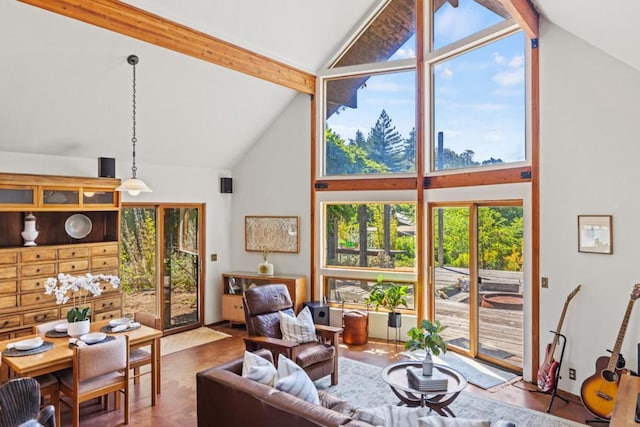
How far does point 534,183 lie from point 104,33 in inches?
192

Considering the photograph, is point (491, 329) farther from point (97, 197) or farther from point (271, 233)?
point (97, 197)

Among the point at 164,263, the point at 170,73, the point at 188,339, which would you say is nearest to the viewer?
the point at 170,73

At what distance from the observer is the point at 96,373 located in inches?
138

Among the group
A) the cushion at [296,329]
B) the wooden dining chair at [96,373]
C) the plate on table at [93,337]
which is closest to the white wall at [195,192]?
the plate on table at [93,337]

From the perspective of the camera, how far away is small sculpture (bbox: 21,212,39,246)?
4.86 meters

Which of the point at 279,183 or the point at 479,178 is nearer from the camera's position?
the point at 479,178

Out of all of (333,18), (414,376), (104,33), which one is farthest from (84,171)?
(414,376)

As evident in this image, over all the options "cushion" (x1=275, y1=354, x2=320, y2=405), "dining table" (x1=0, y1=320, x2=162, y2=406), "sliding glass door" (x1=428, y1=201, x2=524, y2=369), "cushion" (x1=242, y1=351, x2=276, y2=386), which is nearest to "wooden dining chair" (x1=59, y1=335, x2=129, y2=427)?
"dining table" (x1=0, y1=320, x2=162, y2=406)

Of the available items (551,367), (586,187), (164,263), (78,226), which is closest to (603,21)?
(586,187)

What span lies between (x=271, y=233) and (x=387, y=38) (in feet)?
12.1

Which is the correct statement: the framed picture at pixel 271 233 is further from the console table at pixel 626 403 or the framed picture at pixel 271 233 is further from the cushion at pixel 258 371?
the console table at pixel 626 403

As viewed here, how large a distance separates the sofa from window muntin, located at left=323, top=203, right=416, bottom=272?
3397 millimetres

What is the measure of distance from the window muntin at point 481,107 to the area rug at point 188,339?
168 inches

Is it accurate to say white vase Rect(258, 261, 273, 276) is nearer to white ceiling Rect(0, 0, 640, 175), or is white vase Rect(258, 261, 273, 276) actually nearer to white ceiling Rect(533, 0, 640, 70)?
white ceiling Rect(0, 0, 640, 175)
